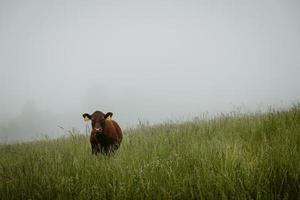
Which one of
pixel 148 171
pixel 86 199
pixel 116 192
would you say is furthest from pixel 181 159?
pixel 86 199

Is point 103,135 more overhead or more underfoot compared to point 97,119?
more underfoot

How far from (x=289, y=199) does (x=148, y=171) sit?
62.3 inches

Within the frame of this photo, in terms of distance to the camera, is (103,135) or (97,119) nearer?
(97,119)

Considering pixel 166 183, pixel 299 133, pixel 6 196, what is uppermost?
pixel 299 133

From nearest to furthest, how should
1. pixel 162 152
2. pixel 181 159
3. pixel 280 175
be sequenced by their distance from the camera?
1. pixel 280 175
2. pixel 181 159
3. pixel 162 152

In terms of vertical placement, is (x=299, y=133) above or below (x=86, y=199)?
above

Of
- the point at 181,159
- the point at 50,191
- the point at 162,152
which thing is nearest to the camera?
the point at 50,191

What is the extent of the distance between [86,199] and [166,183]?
2.91 feet

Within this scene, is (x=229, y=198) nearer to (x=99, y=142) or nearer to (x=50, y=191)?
(x=50, y=191)

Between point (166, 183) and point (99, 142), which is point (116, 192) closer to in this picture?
point (166, 183)

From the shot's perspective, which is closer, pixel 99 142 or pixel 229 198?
pixel 229 198

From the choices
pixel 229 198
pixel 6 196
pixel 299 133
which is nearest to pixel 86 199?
pixel 6 196

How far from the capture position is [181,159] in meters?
3.73

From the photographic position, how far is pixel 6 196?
3.38 meters
